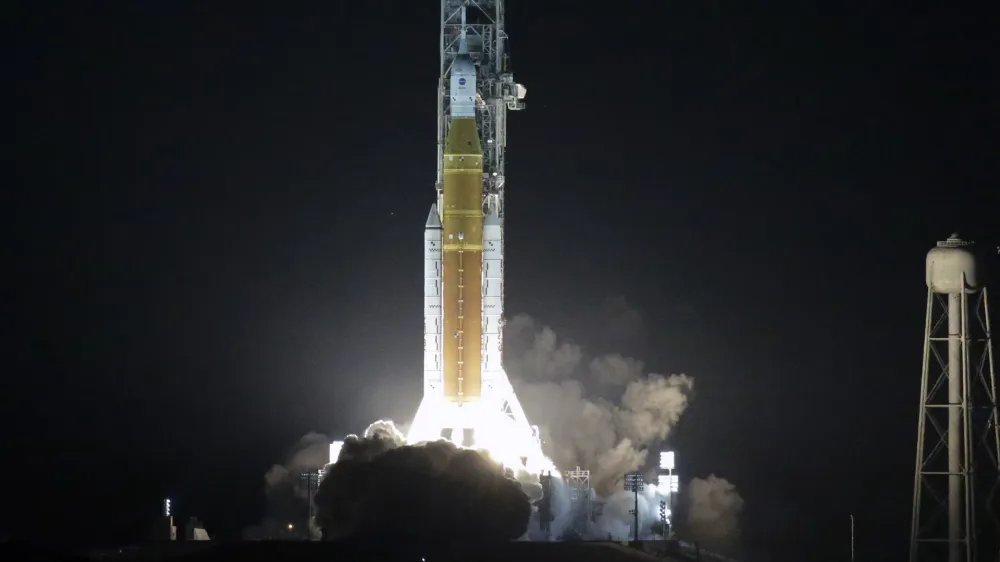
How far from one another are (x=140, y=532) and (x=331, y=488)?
6.41m

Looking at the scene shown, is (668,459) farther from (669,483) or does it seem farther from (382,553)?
(382,553)

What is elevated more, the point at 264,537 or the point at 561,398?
the point at 561,398

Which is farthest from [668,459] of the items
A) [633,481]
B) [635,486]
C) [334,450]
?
[334,450]

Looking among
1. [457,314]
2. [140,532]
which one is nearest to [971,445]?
[457,314]

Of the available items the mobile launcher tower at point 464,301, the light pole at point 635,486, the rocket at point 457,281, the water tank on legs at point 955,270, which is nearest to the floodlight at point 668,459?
the light pole at point 635,486

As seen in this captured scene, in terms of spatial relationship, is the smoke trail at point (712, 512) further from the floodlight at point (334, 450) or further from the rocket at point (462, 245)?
the floodlight at point (334, 450)

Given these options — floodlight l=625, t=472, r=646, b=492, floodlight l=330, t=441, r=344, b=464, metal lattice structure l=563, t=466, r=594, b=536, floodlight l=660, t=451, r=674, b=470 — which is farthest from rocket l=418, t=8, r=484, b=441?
floodlight l=660, t=451, r=674, b=470

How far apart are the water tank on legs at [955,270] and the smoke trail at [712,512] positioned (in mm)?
10311

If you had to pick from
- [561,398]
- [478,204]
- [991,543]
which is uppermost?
[478,204]

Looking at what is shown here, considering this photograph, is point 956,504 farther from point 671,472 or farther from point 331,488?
point 331,488

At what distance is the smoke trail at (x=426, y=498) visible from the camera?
131 ft

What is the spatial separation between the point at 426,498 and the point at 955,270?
466 inches

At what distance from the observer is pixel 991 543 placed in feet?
186

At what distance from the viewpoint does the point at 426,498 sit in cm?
4000
